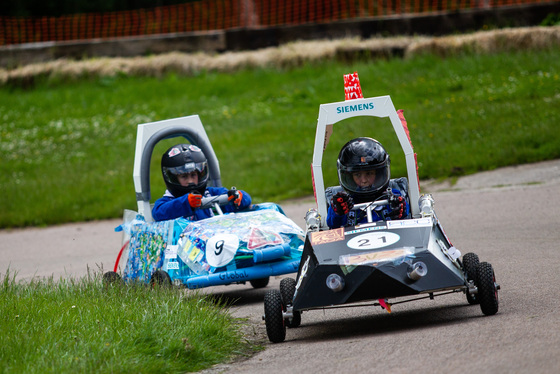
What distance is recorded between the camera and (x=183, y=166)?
919cm

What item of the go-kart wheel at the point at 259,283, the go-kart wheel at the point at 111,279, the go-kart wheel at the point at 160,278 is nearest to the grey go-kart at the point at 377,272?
the go-kart wheel at the point at 160,278

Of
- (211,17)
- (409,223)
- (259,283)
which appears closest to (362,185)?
(409,223)

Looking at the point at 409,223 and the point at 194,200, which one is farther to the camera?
the point at 194,200

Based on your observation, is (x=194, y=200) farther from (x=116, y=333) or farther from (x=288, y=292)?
(x=116, y=333)

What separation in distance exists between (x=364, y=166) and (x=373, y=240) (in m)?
0.94

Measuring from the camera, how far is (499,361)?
482cm

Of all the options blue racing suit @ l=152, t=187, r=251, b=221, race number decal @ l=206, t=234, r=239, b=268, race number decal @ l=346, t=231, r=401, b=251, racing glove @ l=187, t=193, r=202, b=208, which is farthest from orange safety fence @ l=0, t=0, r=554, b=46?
race number decal @ l=346, t=231, r=401, b=251

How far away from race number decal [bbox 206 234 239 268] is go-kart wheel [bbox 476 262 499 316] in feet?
8.78

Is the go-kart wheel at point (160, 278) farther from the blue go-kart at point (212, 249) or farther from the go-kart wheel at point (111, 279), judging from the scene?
the go-kart wheel at point (111, 279)

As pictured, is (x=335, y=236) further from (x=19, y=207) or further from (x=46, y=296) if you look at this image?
(x=19, y=207)

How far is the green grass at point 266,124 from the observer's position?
1597cm

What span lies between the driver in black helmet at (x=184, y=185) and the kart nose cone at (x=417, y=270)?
3.61m

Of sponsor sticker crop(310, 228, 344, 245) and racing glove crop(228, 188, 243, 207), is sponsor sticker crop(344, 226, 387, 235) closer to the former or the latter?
sponsor sticker crop(310, 228, 344, 245)

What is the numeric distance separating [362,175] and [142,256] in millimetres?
2867
